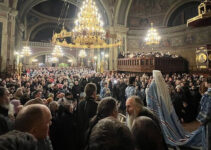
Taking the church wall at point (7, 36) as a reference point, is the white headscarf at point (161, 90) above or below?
below

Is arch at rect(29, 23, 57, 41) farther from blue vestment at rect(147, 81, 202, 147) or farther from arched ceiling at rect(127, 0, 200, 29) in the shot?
blue vestment at rect(147, 81, 202, 147)

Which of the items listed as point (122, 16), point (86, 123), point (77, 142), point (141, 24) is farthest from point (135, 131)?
point (141, 24)

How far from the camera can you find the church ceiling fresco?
18.5m

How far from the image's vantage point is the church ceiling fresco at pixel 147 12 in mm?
18516

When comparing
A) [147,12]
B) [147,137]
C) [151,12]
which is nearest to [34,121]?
[147,137]

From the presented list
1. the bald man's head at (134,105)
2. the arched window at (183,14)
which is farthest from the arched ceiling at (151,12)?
the bald man's head at (134,105)

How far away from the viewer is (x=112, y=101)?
5.94 ft

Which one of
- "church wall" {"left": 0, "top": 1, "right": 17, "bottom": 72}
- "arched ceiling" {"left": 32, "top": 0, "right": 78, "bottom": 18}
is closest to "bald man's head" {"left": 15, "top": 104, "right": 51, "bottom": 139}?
"church wall" {"left": 0, "top": 1, "right": 17, "bottom": 72}

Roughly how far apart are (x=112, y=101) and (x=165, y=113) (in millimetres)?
2294

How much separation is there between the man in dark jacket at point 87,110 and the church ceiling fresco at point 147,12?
18.7 metres

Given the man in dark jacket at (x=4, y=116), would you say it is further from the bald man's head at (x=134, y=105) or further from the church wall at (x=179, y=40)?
the church wall at (x=179, y=40)

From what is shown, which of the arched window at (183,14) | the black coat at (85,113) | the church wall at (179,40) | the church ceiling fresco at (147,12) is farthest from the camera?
the church ceiling fresco at (147,12)

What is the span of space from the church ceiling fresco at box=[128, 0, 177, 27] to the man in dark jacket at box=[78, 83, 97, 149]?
18.7 meters

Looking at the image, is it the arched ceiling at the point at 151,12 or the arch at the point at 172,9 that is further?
the arched ceiling at the point at 151,12
